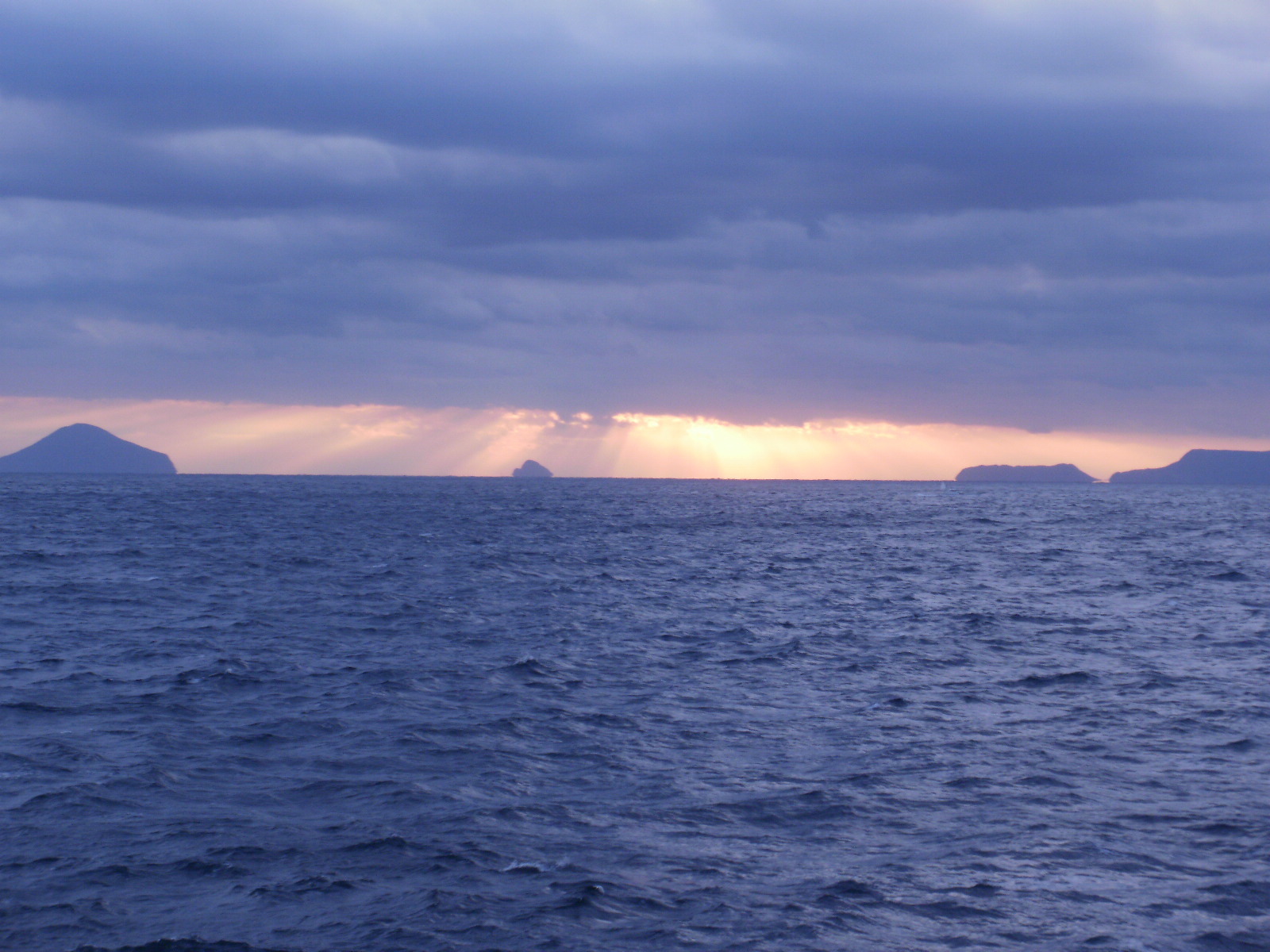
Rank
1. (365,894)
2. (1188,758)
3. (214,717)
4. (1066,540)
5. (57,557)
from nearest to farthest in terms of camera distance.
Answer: (365,894)
(1188,758)
(214,717)
(57,557)
(1066,540)

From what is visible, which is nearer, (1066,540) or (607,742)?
(607,742)

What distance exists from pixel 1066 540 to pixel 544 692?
7971 centimetres

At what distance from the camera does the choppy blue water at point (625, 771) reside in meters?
13.5

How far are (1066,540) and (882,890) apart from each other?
88.1m

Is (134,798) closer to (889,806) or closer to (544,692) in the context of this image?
(544,692)

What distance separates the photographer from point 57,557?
60625mm

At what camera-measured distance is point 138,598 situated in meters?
44.1

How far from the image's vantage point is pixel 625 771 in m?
19.9

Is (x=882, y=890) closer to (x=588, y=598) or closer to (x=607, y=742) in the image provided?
(x=607, y=742)

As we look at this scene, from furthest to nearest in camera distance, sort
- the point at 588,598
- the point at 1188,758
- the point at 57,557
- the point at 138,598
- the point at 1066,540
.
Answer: the point at 1066,540 → the point at 57,557 → the point at 588,598 → the point at 138,598 → the point at 1188,758

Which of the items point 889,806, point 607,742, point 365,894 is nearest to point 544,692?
point 607,742

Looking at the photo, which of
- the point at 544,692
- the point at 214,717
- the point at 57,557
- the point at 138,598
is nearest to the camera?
the point at 214,717

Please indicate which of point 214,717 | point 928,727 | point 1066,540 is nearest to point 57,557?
point 214,717

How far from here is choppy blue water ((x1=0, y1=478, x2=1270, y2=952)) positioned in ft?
44.4
